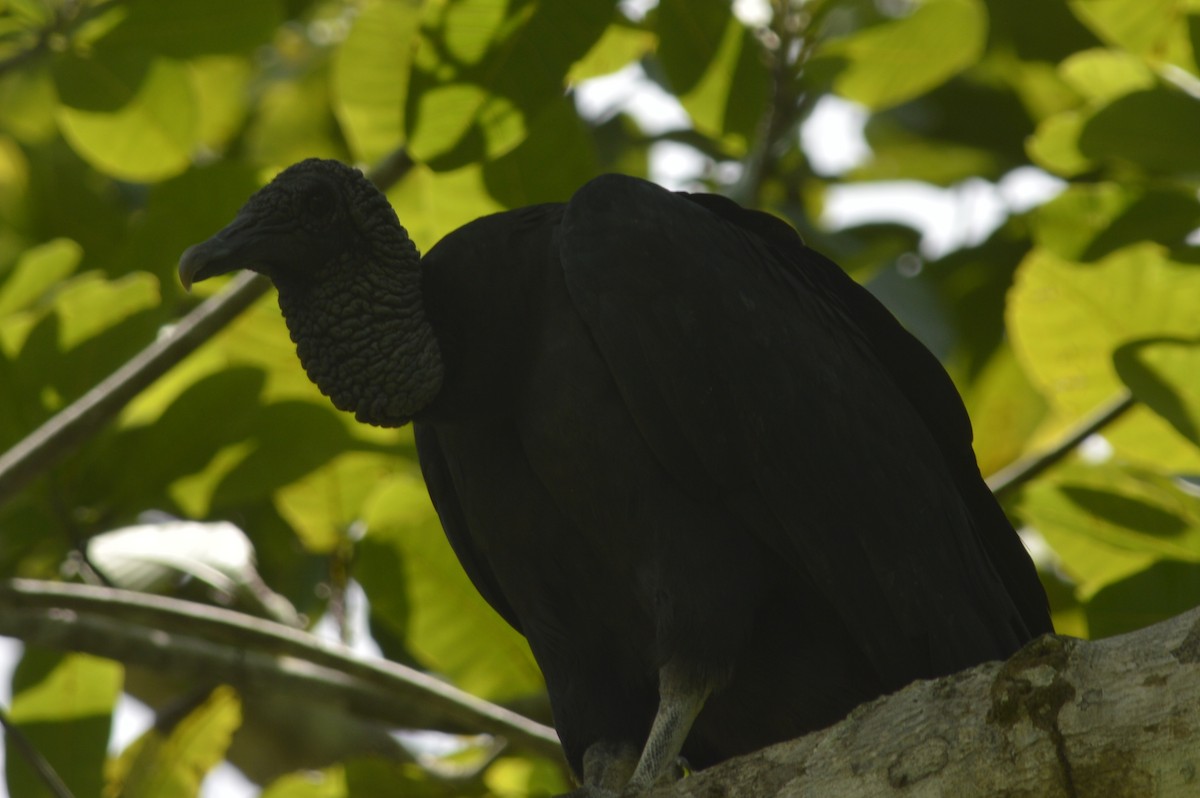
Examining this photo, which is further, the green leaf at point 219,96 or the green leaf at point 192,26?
the green leaf at point 219,96

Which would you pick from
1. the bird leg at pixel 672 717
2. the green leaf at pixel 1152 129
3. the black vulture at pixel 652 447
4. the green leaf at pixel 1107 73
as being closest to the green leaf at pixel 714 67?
the black vulture at pixel 652 447

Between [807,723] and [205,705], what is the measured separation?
2650 mm

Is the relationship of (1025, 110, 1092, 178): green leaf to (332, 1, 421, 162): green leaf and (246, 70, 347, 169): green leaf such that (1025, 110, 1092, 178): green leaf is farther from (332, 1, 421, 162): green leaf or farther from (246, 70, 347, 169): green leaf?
(246, 70, 347, 169): green leaf

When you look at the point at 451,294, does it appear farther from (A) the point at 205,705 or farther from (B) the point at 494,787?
(A) the point at 205,705

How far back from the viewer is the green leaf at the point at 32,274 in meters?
4.59

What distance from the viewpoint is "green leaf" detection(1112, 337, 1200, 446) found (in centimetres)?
393

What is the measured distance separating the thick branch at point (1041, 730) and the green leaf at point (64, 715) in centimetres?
285

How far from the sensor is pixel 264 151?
5.98 meters

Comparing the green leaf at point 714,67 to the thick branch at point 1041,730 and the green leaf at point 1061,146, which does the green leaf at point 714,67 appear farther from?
the thick branch at point 1041,730

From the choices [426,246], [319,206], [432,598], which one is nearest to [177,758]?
[432,598]

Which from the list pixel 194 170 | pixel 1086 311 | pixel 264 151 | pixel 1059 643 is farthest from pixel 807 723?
pixel 264 151

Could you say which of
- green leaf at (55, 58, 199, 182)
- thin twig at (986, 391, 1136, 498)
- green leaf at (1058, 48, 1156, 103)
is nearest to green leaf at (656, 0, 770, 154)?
green leaf at (1058, 48, 1156, 103)

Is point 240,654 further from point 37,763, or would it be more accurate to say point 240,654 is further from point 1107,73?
point 1107,73

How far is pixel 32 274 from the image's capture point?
4.60 meters
